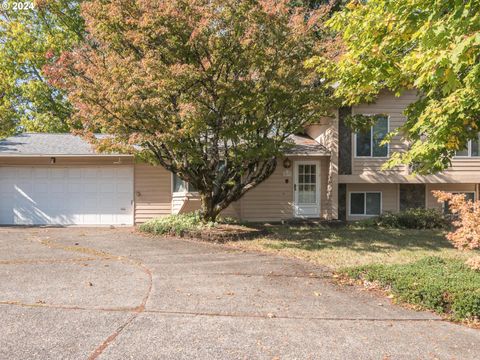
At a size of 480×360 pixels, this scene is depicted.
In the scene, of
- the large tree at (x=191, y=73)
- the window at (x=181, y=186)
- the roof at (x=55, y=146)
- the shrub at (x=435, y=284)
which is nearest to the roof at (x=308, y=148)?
the roof at (x=55, y=146)

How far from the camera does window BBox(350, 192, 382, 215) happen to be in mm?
14086

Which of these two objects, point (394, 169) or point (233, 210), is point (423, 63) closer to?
point (394, 169)

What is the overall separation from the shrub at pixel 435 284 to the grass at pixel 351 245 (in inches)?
49.8

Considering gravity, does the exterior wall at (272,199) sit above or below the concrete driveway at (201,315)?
above

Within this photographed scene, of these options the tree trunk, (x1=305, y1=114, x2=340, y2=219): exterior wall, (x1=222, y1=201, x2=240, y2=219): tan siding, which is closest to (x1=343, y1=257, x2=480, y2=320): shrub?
the tree trunk

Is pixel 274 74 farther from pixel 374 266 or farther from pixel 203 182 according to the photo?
pixel 374 266

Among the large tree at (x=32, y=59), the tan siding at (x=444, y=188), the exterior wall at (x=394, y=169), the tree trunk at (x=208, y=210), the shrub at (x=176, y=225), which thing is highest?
the large tree at (x=32, y=59)

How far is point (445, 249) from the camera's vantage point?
29.6ft

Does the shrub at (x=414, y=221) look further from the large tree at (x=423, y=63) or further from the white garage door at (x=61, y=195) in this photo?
the white garage door at (x=61, y=195)

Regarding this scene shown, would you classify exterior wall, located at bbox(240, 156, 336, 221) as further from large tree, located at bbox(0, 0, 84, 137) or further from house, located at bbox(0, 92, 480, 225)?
large tree, located at bbox(0, 0, 84, 137)

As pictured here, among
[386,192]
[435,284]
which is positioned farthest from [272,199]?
[435,284]

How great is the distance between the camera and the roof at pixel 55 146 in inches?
510

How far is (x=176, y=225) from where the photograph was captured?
10.7 meters

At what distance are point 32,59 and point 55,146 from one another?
9.94 meters
